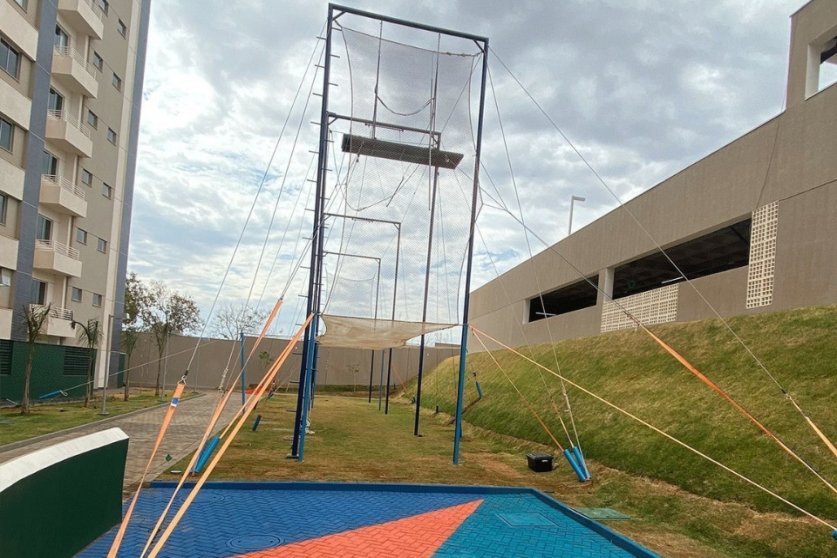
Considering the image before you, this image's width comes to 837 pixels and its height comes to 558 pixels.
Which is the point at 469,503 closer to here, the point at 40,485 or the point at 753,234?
the point at 40,485

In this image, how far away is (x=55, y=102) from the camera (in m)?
24.3

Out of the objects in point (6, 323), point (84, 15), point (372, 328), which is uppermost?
point (84, 15)

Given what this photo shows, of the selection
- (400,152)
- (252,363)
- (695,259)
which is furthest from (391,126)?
(252,363)

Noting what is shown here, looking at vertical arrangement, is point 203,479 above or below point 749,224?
below

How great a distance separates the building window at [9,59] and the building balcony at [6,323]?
8.15 meters

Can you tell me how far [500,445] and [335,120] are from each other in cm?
823

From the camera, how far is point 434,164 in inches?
497

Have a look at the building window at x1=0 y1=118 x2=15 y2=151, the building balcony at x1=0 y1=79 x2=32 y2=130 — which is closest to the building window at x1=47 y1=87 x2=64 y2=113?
the building balcony at x1=0 y1=79 x2=32 y2=130

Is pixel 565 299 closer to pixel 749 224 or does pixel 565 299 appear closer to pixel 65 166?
pixel 749 224

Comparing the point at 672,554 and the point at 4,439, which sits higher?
the point at 672,554

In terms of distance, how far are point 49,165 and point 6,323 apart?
725cm

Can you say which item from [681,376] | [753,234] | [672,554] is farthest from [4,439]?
[753,234]

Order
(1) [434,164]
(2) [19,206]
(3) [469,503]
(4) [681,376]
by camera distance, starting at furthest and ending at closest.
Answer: (2) [19,206], (1) [434,164], (4) [681,376], (3) [469,503]

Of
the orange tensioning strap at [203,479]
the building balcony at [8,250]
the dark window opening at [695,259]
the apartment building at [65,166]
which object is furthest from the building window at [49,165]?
the dark window opening at [695,259]
